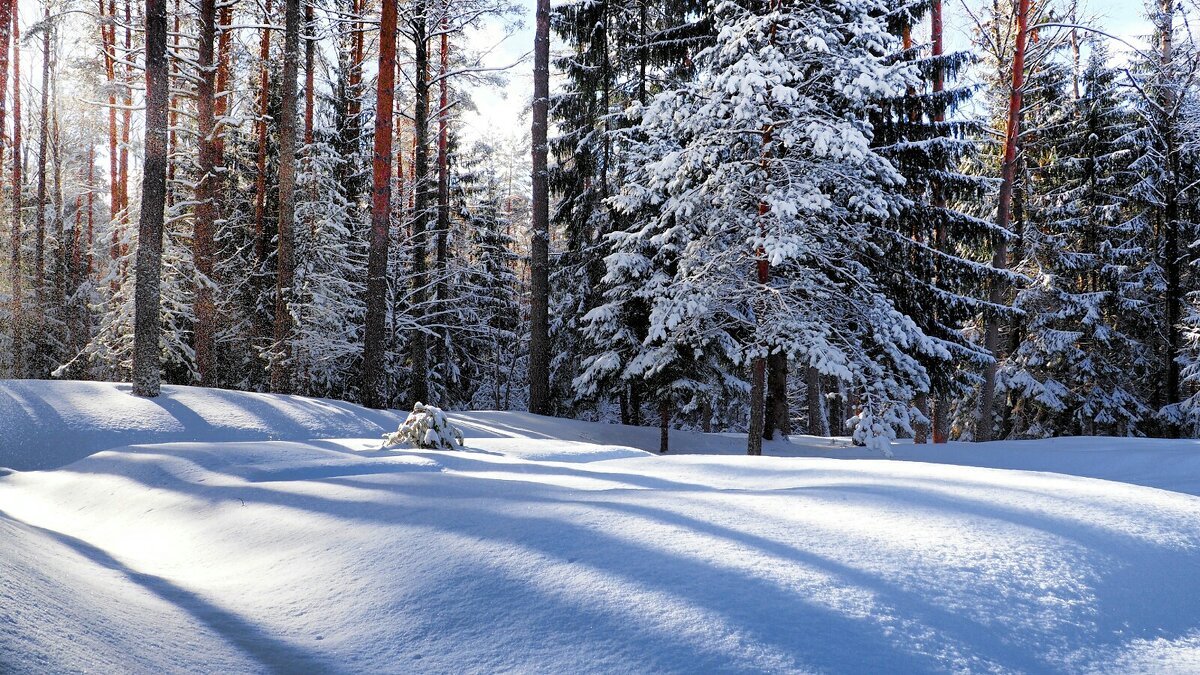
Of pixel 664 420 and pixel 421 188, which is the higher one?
pixel 421 188

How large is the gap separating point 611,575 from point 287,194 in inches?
441

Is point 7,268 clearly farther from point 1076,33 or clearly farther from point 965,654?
point 1076,33

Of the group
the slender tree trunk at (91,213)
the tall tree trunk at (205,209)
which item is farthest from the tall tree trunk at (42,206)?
the tall tree trunk at (205,209)

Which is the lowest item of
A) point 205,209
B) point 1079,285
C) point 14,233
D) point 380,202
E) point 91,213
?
point 1079,285

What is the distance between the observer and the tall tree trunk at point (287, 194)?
11234mm

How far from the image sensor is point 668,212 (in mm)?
10156

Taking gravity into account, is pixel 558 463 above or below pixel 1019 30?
below

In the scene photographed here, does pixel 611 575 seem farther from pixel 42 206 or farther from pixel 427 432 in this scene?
pixel 42 206

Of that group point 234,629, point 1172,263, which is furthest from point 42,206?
point 1172,263

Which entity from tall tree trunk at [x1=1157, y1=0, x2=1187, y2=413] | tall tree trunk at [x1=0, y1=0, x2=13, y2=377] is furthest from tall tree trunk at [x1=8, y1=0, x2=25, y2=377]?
tall tree trunk at [x1=1157, y1=0, x2=1187, y2=413]

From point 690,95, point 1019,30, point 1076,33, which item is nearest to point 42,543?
point 690,95

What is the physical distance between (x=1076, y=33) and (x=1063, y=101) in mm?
1991

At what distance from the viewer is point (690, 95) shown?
991 centimetres

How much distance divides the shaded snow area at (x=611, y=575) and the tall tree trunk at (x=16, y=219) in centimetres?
1728
